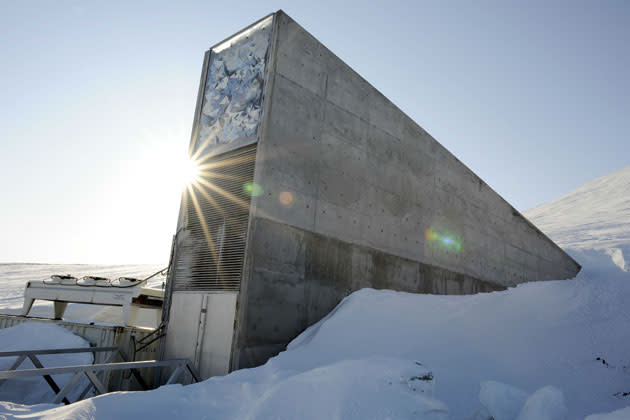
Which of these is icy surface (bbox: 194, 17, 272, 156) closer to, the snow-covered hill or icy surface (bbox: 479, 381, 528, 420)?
icy surface (bbox: 479, 381, 528, 420)

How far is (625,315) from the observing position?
21.7 feet

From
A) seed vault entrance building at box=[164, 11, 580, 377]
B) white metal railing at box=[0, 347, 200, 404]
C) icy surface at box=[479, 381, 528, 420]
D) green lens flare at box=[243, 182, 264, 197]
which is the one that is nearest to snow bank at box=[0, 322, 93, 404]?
white metal railing at box=[0, 347, 200, 404]

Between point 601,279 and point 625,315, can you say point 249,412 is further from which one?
point 601,279

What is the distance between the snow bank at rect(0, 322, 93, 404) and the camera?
8.95 m

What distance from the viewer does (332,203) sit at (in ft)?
31.1

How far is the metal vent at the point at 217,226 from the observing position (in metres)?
8.10

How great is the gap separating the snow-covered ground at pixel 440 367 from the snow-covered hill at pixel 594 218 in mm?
18823

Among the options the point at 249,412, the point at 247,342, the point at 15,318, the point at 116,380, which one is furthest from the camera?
the point at 15,318

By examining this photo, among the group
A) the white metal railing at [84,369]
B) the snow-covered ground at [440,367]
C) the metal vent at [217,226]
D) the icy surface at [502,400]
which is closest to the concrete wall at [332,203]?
the metal vent at [217,226]

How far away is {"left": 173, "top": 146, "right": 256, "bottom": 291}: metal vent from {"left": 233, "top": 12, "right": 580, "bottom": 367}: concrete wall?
1.30ft

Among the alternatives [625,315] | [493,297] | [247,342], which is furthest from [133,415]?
[625,315]

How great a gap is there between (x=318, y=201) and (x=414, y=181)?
4.17 m

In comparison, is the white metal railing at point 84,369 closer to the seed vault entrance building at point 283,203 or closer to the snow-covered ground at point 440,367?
the seed vault entrance building at point 283,203

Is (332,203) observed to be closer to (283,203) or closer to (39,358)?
(283,203)
